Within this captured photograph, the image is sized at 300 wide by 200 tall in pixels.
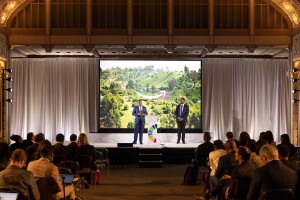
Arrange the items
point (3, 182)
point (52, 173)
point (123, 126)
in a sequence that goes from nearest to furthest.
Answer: point (3, 182), point (52, 173), point (123, 126)

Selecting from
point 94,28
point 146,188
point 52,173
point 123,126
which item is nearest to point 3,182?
point 52,173

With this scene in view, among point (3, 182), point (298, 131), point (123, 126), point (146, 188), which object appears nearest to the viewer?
point (3, 182)

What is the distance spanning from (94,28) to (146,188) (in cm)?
784

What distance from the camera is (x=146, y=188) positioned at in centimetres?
1166

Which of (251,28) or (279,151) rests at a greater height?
(251,28)

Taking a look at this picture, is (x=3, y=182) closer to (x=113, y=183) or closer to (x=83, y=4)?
(x=113, y=183)

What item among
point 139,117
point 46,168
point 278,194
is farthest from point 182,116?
point 278,194

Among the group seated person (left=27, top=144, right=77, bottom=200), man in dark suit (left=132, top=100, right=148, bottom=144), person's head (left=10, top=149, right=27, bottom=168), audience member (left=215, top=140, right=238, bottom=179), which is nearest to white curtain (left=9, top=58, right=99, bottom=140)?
man in dark suit (left=132, top=100, right=148, bottom=144)

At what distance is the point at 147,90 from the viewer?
21.1 m

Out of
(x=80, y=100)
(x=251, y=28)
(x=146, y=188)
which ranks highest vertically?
(x=251, y=28)

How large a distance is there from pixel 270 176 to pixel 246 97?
16.7 m

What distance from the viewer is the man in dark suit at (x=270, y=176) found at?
207 inches

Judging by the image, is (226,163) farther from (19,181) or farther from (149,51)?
(149,51)

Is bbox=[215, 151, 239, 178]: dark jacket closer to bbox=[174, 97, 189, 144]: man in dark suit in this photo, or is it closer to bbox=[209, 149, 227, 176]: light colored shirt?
bbox=[209, 149, 227, 176]: light colored shirt
